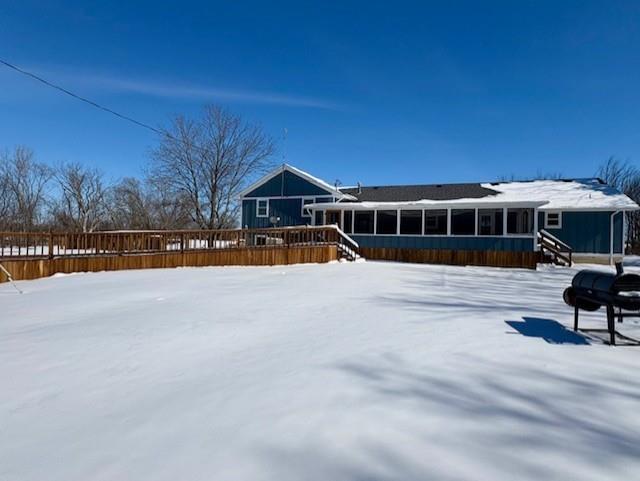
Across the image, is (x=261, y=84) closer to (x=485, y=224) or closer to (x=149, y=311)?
(x=485, y=224)

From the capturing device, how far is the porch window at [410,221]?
1850 centimetres

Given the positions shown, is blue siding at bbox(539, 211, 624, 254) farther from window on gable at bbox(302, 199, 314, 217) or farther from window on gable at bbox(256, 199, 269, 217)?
window on gable at bbox(256, 199, 269, 217)

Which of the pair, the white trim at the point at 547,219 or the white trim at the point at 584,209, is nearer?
the white trim at the point at 584,209

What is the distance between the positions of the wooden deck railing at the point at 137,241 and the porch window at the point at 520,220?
962 cm

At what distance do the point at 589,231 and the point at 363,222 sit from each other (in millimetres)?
10439

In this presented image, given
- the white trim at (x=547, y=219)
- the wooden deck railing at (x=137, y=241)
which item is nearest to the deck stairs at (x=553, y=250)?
the white trim at (x=547, y=219)

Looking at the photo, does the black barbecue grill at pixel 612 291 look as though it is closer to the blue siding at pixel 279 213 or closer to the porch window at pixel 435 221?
the porch window at pixel 435 221

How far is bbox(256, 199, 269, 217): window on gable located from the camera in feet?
73.3

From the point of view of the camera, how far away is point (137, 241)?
1161 centimetres

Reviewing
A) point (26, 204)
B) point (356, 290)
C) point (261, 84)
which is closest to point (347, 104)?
point (261, 84)

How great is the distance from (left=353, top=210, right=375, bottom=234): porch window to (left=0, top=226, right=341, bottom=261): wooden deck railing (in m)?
4.77

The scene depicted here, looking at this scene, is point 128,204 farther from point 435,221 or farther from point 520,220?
point 520,220

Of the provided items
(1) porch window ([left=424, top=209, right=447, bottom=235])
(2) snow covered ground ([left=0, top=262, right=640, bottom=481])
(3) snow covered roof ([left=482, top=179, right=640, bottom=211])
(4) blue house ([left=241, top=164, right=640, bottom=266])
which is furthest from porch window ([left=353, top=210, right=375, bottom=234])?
(2) snow covered ground ([left=0, top=262, right=640, bottom=481])

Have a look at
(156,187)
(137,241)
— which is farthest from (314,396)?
(156,187)
